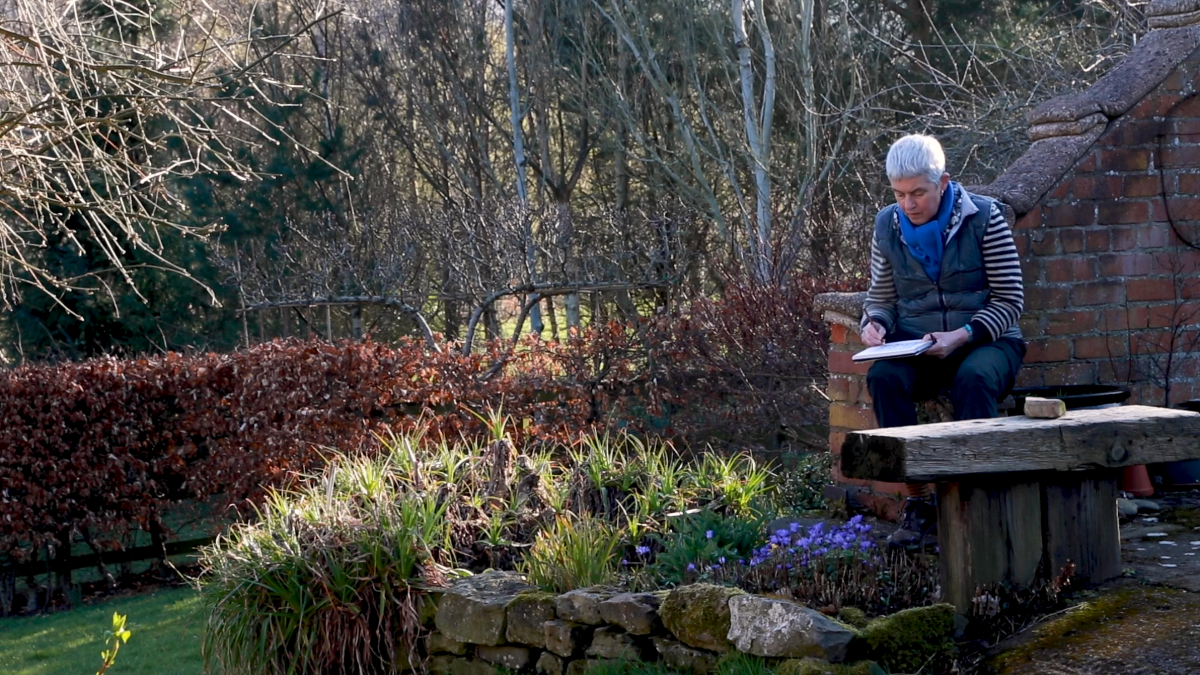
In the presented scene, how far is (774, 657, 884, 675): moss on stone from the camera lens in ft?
10.5

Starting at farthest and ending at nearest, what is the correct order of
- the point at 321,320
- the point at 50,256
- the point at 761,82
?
the point at 321,320 < the point at 761,82 < the point at 50,256

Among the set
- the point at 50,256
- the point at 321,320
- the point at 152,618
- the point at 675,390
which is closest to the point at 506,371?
the point at 675,390

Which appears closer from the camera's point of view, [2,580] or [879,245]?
[879,245]

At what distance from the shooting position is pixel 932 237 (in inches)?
178

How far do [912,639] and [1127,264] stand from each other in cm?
265

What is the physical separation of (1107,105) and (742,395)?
402 centimetres

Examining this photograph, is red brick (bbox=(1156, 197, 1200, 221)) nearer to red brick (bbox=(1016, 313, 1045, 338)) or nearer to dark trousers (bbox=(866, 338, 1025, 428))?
red brick (bbox=(1016, 313, 1045, 338))

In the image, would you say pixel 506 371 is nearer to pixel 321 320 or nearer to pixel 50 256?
pixel 50 256

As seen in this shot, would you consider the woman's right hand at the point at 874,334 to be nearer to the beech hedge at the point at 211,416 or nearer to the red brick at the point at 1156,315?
the red brick at the point at 1156,315

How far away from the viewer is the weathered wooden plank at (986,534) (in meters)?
3.44

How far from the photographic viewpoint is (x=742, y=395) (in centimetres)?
871

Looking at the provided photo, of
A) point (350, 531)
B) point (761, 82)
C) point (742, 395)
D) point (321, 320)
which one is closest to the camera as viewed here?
point (350, 531)

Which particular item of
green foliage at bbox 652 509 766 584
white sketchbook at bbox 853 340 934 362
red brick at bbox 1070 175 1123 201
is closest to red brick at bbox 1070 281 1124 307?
red brick at bbox 1070 175 1123 201

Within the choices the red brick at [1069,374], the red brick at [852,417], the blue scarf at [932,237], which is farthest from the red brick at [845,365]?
the red brick at [1069,374]
